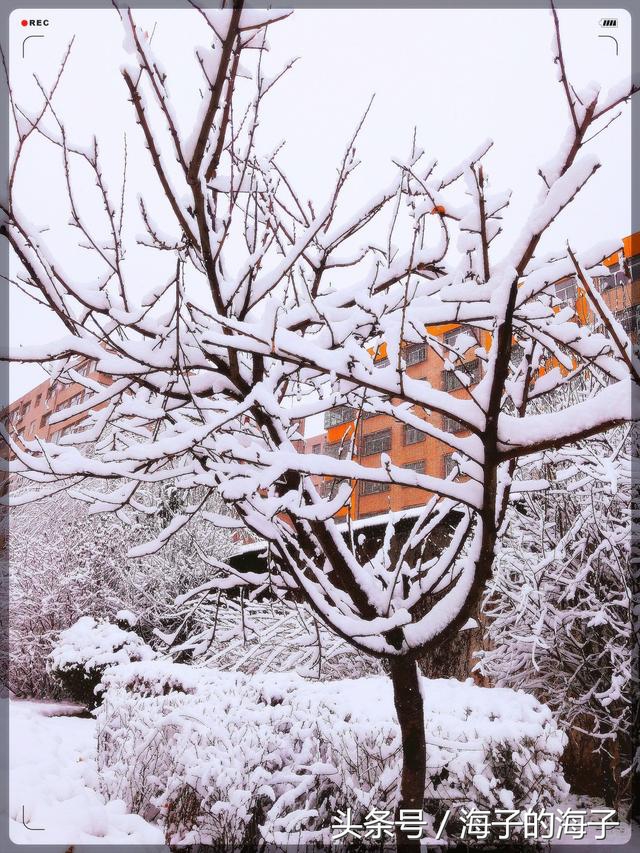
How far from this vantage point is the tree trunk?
8.40ft

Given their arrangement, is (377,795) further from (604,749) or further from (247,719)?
(604,749)

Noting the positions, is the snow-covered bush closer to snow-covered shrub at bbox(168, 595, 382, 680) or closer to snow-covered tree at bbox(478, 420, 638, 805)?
snow-covered shrub at bbox(168, 595, 382, 680)

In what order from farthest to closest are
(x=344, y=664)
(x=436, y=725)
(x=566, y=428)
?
(x=344, y=664)
(x=436, y=725)
(x=566, y=428)

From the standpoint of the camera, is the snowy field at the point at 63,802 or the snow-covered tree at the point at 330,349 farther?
the snowy field at the point at 63,802

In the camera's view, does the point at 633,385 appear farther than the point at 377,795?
No

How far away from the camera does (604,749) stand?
6.38 m

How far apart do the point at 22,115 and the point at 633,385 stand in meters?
2.25

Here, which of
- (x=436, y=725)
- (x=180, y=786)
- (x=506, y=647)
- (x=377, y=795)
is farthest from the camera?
(x=506, y=647)

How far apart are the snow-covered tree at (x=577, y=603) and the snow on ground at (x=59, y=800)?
12.8 feet

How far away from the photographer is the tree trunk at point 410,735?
8.40 ft

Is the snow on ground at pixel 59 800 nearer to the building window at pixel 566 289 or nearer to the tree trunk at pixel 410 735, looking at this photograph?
the tree trunk at pixel 410 735

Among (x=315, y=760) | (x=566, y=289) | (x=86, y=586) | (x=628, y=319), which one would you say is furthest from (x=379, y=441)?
(x=315, y=760)

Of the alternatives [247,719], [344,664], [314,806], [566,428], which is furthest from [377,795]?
[344,664]

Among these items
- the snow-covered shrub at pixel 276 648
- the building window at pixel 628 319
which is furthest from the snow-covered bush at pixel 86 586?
the building window at pixel 628 319
